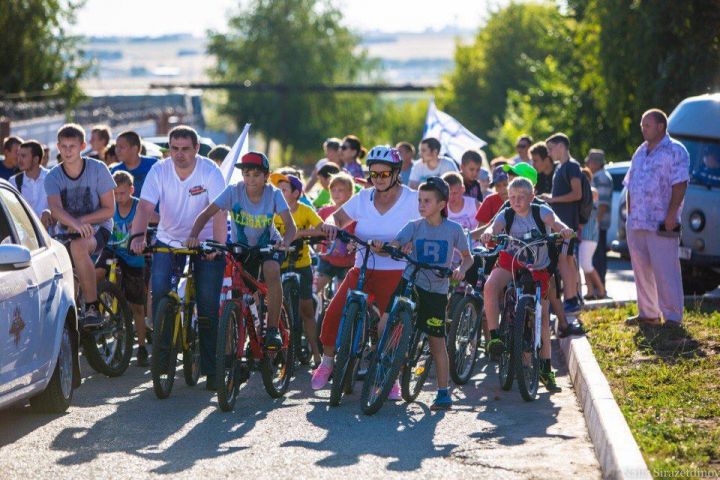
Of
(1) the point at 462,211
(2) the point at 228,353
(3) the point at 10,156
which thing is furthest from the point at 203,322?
(3) the point at 10,156

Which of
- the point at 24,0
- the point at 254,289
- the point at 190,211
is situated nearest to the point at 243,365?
the point at 254,289

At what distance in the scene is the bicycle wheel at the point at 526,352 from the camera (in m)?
10.4

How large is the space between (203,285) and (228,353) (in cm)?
82

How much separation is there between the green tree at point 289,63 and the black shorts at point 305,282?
92391 millimetres

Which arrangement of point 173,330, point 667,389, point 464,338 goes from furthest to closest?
point 464,338 → point 173,330 → point 667,389

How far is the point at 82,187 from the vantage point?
11711 millimetres

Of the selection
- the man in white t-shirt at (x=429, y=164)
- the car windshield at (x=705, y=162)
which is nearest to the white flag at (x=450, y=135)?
the man in white t-shirt at (x=429, y=164)

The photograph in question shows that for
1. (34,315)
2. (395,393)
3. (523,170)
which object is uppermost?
(523,170)

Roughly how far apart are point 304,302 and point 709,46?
18463 millimetres

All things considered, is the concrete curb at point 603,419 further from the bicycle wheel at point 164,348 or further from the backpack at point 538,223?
the bicycle wheel at point 164,348

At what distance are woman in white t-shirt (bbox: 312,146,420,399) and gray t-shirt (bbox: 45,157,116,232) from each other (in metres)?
2.14

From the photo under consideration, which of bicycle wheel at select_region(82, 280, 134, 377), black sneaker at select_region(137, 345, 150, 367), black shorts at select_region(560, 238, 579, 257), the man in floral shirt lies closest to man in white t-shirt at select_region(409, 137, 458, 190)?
black shorts at select_region(560, 238, 579, 257)

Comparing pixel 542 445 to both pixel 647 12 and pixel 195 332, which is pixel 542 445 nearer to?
pixel 195 332

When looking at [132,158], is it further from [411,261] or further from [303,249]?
[411,261]
